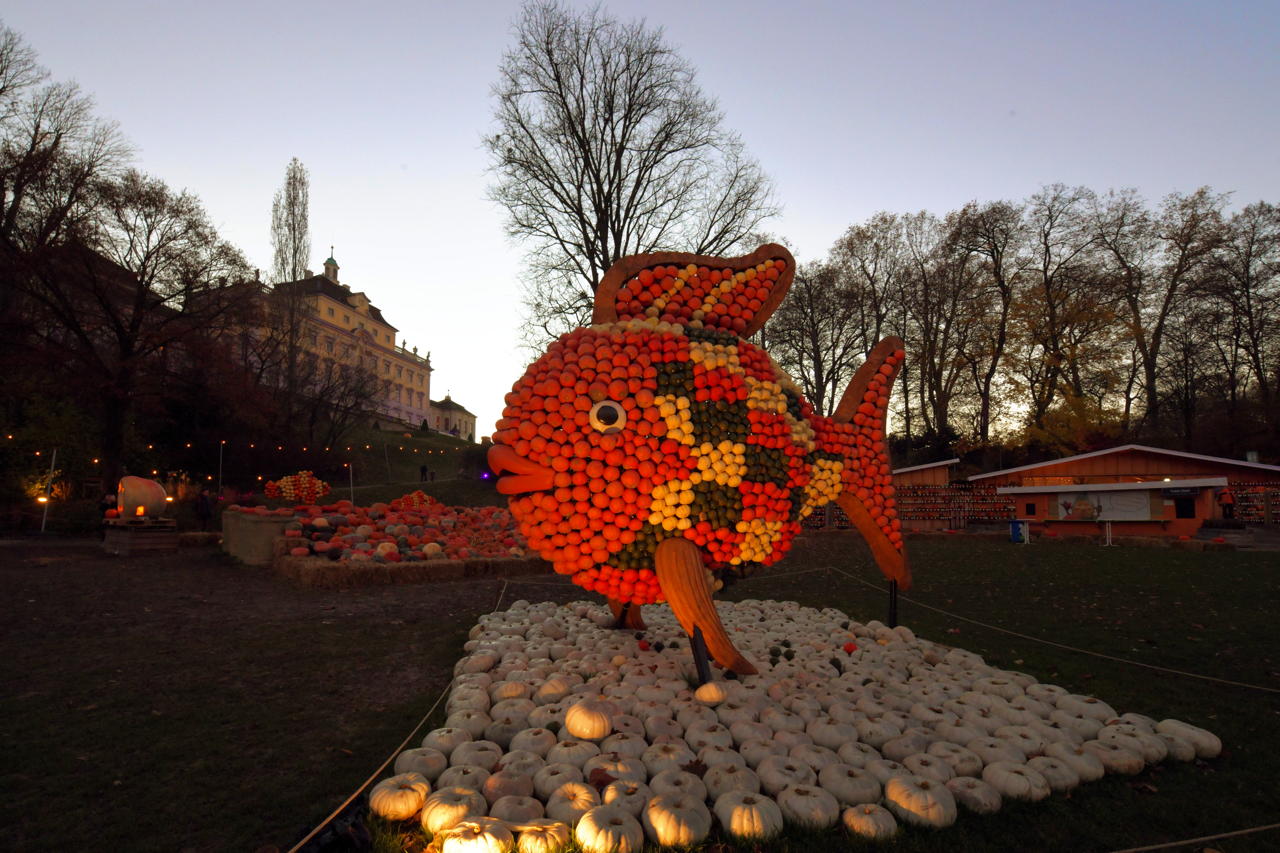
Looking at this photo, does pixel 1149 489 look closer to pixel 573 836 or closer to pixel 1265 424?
pixel 1265 424

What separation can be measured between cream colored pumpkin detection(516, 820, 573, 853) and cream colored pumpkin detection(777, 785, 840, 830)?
0.97m

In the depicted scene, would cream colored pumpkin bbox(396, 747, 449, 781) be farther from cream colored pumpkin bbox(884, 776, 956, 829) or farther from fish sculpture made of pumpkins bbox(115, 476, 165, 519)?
fish sculpture made of pumpkins bbox(115, 476, 165, 519)

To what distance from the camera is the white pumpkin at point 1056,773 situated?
309cm

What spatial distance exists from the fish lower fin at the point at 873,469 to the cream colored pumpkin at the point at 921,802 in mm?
2561

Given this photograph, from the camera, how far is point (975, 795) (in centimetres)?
292

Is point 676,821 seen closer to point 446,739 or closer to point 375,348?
point 446,739

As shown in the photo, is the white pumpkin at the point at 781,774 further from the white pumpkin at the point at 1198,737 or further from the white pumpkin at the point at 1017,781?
the white pumpkin at the point at 1198,737

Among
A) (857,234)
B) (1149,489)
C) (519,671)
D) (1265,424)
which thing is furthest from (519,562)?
(1265,424)

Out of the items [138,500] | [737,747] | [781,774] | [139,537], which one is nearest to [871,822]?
[781,774]

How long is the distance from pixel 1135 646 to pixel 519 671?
5.53m

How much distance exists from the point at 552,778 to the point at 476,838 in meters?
0.59

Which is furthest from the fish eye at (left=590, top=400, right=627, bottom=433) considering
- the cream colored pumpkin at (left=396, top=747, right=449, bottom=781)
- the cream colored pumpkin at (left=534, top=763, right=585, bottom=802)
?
the cream colored pumpkin at (left=396, top=747, right=449, bottom=781)

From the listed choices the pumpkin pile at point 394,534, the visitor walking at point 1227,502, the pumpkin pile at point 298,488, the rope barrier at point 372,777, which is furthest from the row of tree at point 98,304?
the visitor walking at point 1227,502

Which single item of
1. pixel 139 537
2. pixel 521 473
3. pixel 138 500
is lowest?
pixel 139 537
